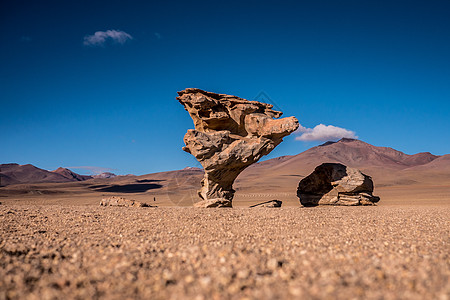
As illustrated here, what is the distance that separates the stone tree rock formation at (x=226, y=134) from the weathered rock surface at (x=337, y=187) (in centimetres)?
357

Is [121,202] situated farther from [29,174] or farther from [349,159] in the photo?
[29,174]

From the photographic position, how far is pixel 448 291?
10.1 feet

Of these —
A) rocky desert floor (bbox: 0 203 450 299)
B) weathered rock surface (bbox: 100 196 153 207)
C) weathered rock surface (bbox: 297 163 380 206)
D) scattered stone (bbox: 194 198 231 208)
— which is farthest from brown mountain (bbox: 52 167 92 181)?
rocky desert floor (bbox: 0 203 450 299)

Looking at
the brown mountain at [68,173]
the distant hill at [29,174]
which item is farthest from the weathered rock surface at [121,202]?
the brown mountain at [68,173]

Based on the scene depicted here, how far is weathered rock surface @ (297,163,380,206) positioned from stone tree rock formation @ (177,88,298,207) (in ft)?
11.7

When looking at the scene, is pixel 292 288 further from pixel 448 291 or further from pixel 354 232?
pixel 354 232

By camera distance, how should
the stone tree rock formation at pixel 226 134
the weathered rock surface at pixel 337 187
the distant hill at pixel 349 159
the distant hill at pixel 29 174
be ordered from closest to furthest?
the stone tree rock formation at pixel 226 134
the weathered rock surface at pixel 337 187
the distant hill at pixel 349 159
the distant hill at pixel 29 174

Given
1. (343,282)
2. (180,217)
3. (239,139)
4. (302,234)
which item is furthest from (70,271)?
(239,139)

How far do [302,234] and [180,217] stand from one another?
4.44 meters

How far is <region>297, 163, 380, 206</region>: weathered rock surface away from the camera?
16.8 meters

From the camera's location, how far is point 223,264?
4.14 m

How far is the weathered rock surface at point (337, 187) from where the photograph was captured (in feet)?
55.1

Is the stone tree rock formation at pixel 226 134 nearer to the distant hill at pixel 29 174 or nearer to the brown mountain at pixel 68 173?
the distant hill at pixel 29 174

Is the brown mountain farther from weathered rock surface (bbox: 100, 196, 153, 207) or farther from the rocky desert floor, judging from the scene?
the rocky desert floor
